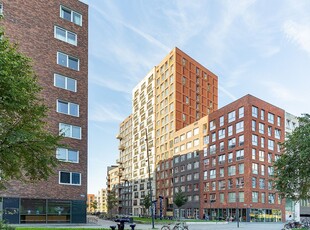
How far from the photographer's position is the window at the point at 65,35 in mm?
41112

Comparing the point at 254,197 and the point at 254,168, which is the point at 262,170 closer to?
the point at 254,168

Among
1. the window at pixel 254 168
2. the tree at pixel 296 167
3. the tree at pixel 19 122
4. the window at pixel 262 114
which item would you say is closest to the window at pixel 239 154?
the window at pixel 254 168

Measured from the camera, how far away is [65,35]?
41.8m

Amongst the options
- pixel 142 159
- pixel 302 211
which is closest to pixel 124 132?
pixel 142 159

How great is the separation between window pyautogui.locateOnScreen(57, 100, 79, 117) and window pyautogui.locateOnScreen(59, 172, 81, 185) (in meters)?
6.62

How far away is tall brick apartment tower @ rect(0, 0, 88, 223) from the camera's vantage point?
3647cm

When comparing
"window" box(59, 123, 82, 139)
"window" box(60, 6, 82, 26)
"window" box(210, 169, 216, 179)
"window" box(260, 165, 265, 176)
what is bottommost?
"window" box(210, 169, 216, 179)

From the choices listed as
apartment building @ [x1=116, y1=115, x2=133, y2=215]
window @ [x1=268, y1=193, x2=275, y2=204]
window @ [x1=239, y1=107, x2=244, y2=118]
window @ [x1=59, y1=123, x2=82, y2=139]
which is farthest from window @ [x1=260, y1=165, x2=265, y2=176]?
apartment building @ [x1=116, y1=115, x2=133, y2=215]

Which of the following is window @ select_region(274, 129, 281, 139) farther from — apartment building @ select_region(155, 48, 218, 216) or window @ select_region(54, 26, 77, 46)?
window @ select_region(54, 26, 77, 46)

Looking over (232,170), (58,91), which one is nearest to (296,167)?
(58,91)

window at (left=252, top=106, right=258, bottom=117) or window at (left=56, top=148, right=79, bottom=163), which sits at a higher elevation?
window at (left=252, top=106, right=258, bottom=117)

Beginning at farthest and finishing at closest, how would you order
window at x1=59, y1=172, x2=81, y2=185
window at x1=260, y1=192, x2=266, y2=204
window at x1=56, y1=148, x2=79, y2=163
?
1. window at x1=260, y1=192, x2=266, y2=204
2. window at x1=56, y1=148, x2=79, y2=163
3. window at x1=59, y1=172, x2=81, y2=185

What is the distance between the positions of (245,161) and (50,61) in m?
48.3

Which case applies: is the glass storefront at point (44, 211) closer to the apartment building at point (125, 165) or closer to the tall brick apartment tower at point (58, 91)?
the tall brick apartment tower at point (58, 91)
